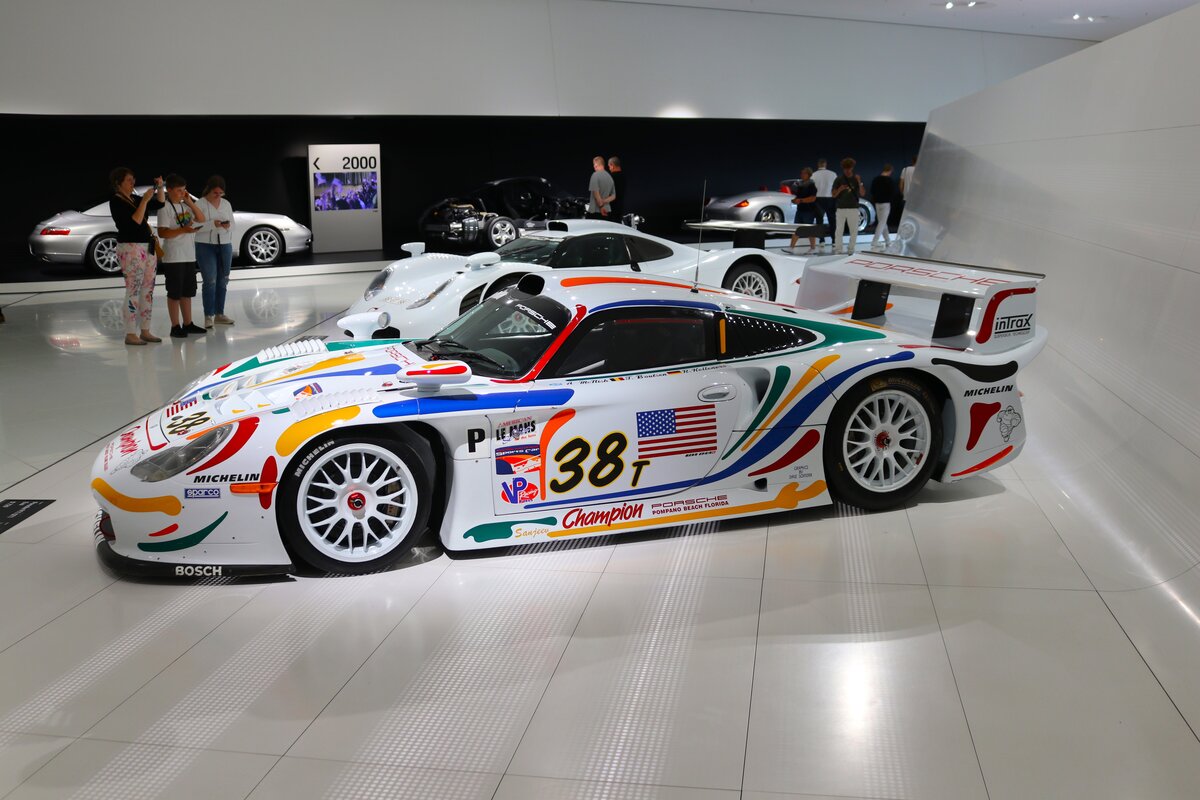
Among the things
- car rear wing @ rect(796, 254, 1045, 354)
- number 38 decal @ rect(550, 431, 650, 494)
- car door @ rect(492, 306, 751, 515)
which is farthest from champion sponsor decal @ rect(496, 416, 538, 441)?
car rear wing @ rect(796, 254, 1045, 354)

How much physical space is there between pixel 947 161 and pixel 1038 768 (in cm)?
1141

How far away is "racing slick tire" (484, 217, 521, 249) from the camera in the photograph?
16078 mm

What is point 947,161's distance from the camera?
12898mm

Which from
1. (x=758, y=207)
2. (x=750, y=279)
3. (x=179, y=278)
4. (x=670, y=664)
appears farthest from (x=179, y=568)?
(x=758, y=207)

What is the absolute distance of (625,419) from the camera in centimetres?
440

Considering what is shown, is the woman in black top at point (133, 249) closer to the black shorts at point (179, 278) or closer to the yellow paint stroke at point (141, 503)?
the black shorts at point (179, 278)

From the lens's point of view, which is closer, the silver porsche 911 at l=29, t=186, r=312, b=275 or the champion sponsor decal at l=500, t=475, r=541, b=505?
the champion sponsor decal at l=500, t=475, r=541, b=505

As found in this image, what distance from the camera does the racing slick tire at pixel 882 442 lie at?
4.81 metres

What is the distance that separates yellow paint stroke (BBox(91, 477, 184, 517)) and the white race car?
3614 mm

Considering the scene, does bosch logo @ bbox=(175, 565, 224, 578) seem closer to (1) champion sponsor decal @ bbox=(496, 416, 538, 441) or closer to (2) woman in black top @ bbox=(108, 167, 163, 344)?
(1) champion sponsor decal @ bbox=(496, 416, 538, 441)

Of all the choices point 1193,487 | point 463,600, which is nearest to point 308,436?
point 463,600

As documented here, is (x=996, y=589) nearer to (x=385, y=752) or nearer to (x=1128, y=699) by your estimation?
(x=1128, y=699)

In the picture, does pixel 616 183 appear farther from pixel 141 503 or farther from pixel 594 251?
pixel 141 503

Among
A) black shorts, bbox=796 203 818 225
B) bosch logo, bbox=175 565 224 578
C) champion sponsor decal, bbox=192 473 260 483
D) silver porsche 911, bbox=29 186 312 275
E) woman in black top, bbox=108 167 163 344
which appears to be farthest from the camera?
black shorts, bbox=796 203 818 225
